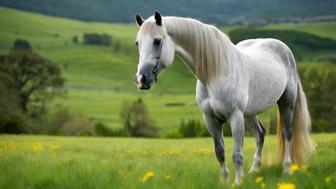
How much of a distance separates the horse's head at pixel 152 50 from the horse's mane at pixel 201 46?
35 centimetres

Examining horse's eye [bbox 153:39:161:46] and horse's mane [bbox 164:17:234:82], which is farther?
horse's mane [bbox 164:17:234:82]

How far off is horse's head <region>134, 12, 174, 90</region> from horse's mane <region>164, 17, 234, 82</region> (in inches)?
13.9

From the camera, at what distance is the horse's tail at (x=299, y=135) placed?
32.8 feet

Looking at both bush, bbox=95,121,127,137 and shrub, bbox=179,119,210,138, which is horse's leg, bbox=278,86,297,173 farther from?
bush, bbox=95,121,127,137

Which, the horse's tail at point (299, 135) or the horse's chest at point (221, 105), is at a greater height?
the horse's chest at point (221, 105)

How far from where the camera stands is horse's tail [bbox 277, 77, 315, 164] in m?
9.98

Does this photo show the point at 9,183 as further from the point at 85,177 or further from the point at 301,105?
the point at 301,105

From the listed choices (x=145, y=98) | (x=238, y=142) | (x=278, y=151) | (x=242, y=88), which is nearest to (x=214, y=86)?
(x=242, y=88)

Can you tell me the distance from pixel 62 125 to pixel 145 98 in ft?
277

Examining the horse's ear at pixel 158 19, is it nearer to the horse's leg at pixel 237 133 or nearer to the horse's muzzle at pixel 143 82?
the horse's muzzle at pixel 143 82

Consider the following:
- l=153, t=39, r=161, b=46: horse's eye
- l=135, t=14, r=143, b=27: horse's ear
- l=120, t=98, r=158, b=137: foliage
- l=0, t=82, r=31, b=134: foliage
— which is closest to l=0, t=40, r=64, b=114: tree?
l=120, t=98, r=158, b=137: foliage

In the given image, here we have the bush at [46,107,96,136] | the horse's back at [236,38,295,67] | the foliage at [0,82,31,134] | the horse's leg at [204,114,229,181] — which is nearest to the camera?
the horse's leg at [204,114,229,181]

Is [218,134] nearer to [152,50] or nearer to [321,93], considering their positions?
[152,50]

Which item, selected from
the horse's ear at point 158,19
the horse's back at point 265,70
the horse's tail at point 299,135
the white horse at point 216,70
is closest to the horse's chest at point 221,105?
the white horse at point 216,70
